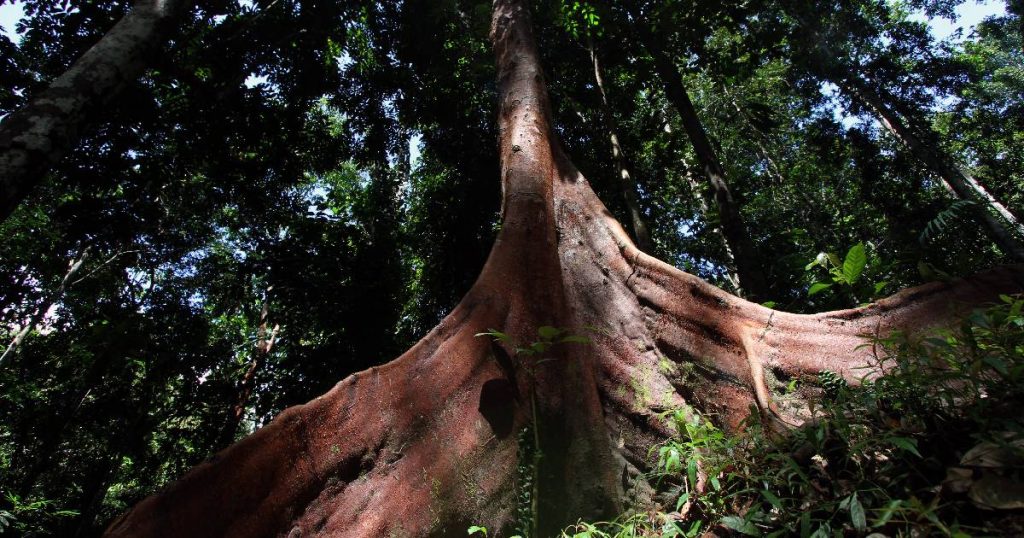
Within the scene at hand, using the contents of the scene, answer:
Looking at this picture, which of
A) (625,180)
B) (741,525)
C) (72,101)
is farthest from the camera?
(625,180)

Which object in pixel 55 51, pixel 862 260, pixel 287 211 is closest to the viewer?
pixel 862 260

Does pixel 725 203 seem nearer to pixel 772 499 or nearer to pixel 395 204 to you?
pixel 772 499

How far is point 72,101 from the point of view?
3031 millimetres

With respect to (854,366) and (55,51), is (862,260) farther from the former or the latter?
(55,51)

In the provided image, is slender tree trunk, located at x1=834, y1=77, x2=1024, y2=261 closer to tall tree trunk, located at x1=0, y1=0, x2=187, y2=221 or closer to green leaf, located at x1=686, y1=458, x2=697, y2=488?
green leaf, located at x1=686, y1=458, x2=697, y2=488

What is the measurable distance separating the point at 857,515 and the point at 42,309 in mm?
15376

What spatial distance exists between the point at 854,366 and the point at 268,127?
7693 millimetres

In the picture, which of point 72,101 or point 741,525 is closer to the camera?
point 741,525

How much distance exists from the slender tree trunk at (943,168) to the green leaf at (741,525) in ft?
35.2

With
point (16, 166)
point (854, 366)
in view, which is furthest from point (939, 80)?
point (16, 166)

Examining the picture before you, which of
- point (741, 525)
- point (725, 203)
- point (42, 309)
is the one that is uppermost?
point (42, 309)

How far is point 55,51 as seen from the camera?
563cm

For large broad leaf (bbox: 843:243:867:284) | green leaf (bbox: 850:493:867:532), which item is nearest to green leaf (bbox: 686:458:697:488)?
green leaf (bbox: 850:493:867:532)

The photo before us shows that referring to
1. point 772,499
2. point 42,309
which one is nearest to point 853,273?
point 772,499
